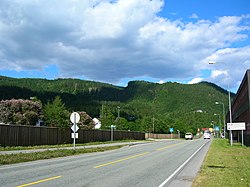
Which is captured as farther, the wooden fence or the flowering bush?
the flowering bush

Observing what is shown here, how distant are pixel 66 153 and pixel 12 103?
5050cm

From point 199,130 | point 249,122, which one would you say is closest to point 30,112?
point 249,122

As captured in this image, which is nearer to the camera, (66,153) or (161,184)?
A: (161,184)

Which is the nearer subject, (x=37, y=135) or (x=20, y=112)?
(x=37, y=135)

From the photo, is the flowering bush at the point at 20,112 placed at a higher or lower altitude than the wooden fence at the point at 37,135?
higher

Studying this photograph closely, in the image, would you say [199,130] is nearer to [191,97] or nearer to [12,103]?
[191,97]

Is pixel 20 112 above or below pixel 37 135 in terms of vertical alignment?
above

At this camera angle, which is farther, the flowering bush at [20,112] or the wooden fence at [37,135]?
the flowering bush at [20,112]

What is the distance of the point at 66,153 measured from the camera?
80.7 feet

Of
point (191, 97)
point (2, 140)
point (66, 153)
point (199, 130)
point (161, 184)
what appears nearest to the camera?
point (161, 184)

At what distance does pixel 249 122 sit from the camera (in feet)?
144

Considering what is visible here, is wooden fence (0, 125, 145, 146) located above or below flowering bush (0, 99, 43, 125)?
below

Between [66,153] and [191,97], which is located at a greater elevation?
[191,97]

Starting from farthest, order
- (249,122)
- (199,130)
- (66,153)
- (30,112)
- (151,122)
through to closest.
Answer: (199,130)
(151,122)
(30,112)
(249,122)
(66,153)
